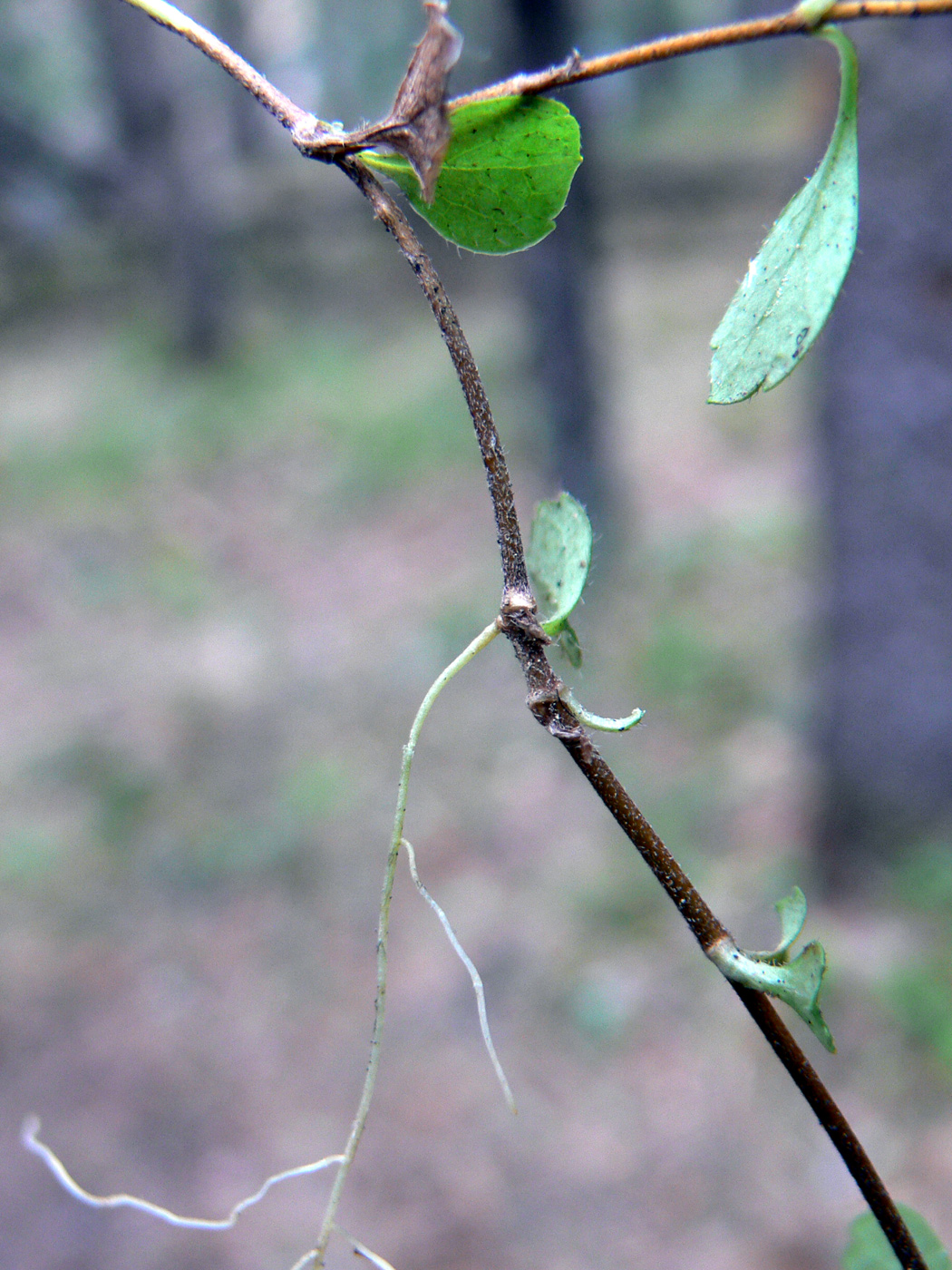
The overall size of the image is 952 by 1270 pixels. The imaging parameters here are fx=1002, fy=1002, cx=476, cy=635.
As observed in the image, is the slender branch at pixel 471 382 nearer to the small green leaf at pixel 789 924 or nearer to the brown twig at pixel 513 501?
the brown twig at pixel 513 501

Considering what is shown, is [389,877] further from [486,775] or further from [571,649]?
[486,775]

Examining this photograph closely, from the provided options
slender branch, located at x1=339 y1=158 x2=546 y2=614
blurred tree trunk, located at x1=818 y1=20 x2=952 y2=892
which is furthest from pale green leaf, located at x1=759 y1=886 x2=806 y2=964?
blurred tree trunk, located at x1=818 y1=20 x2=952 y2=892

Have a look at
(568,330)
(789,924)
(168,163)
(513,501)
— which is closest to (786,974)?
(789,924)

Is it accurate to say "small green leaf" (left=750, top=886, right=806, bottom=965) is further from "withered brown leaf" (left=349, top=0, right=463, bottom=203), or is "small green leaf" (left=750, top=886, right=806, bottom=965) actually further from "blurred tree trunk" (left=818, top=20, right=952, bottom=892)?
"blurred tree trunk" (left=818, top=20, right=952, bottom=892)

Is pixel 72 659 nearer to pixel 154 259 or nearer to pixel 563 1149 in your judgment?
pixel 563 1149

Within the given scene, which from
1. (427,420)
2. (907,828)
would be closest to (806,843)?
(907,828)

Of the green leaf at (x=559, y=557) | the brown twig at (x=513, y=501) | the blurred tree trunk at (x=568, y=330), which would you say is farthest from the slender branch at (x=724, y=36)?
the blurred tree trunk at (x=568, y=330)
